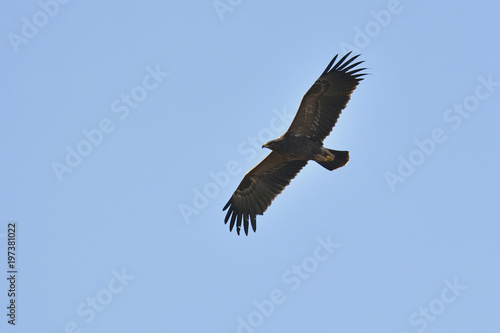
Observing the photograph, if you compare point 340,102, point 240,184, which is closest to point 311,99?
point 340,102

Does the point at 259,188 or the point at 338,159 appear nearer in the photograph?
the point at 338,159

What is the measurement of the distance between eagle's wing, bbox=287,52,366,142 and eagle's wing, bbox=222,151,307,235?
59.3 inches

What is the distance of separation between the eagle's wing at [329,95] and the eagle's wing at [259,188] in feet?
4.94

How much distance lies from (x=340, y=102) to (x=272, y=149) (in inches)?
81.6

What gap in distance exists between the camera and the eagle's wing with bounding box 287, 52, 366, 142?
3919cm

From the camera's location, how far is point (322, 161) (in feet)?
129

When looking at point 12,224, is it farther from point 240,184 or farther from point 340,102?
point 340,102

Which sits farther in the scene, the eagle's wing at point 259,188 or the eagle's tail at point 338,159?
the eagle's wing at point 259,188

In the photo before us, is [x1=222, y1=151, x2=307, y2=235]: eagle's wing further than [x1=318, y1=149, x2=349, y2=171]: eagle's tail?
Yes

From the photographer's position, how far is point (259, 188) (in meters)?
40.8

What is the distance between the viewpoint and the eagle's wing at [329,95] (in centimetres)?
3919

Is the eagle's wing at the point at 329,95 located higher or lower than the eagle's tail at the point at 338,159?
higher

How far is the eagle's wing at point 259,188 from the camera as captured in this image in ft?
133

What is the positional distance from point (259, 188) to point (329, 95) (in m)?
3.33
